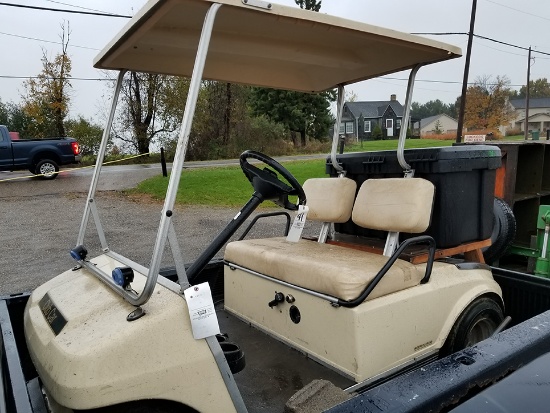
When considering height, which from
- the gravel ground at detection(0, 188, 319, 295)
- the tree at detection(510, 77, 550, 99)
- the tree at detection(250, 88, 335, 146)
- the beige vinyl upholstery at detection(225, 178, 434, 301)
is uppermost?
the tree at detection(510, 77, 550, 99)

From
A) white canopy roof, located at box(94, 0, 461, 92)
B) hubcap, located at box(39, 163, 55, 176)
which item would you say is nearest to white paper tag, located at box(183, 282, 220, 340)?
white canopy roof, located at box(94, 0, 461, 92)

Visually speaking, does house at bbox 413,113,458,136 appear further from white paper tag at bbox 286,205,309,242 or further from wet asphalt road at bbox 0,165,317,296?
white paper tag at bbox 286,205,309,242

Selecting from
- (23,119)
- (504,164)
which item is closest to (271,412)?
(504,164)

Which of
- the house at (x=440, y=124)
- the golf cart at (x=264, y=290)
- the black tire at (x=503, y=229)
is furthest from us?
the house at (x=440, y=124)

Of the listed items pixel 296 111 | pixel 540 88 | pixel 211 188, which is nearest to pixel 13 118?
pixel 296 111

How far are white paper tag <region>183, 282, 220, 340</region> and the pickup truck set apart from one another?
1437 cm

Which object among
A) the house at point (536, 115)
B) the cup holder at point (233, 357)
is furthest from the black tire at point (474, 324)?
the house at point (536, 115)

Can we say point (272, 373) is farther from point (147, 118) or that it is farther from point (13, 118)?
point (13, 118)

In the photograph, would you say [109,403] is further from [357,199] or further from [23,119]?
[23,119]

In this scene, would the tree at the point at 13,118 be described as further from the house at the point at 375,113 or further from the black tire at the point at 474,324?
the house at the point at 375,113

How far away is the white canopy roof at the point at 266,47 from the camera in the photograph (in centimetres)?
186

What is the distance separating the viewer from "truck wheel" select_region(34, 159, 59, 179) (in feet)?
47.1

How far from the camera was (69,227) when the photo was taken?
816 cm

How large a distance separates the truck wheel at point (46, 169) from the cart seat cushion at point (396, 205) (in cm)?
1375
